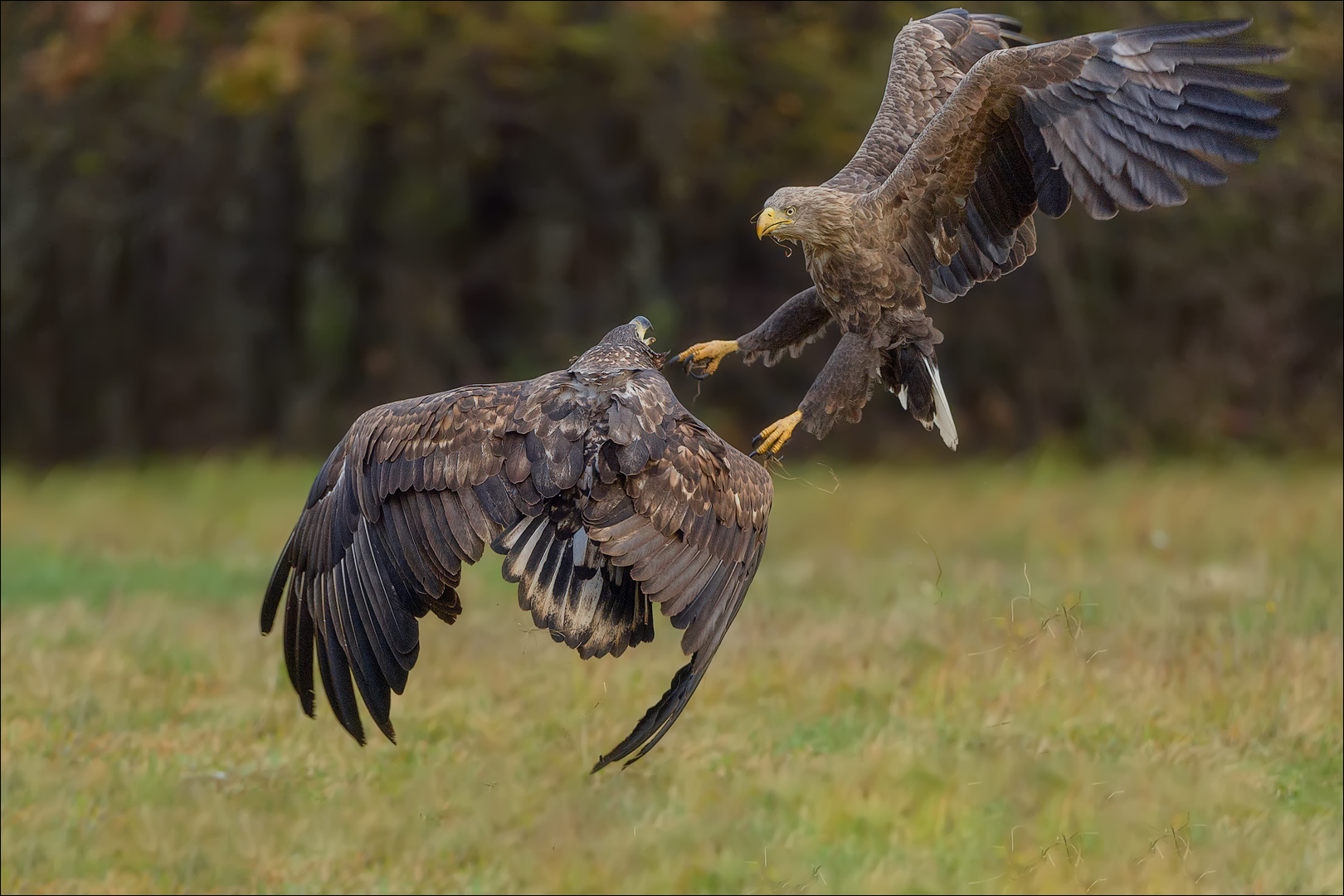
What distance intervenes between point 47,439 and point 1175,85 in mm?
18354

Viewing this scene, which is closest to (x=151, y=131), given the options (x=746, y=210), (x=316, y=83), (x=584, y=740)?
(x=316, y=83)

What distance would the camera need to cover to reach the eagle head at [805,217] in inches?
196

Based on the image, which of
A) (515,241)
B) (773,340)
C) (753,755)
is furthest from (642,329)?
(515,241)

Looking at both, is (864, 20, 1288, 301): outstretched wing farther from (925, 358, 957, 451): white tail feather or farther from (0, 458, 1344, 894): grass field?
(0, 458, 1344, 894): grass field

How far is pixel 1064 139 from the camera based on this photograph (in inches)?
202

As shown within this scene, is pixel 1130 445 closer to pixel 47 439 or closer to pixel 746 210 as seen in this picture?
pixel 746 210

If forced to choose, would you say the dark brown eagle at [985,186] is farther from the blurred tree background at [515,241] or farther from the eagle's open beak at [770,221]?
the blurred tree background at [515,241]

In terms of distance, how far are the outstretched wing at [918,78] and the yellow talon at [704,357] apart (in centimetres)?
56

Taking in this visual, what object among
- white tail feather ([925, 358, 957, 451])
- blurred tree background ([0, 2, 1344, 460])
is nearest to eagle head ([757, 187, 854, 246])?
white tail feather ([925, 358, 957, 451])

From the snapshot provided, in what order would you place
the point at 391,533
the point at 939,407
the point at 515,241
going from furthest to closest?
1. the point at 515,241
2. the point at 939,407
3. the point at 391,533

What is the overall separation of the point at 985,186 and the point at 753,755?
356 centimetres

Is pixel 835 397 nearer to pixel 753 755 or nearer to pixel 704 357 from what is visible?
pixel 704 357

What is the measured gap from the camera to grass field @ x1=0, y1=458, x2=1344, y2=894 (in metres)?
7.55

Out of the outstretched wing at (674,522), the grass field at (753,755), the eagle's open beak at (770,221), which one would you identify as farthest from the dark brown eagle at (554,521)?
the grass field at (753,755)
